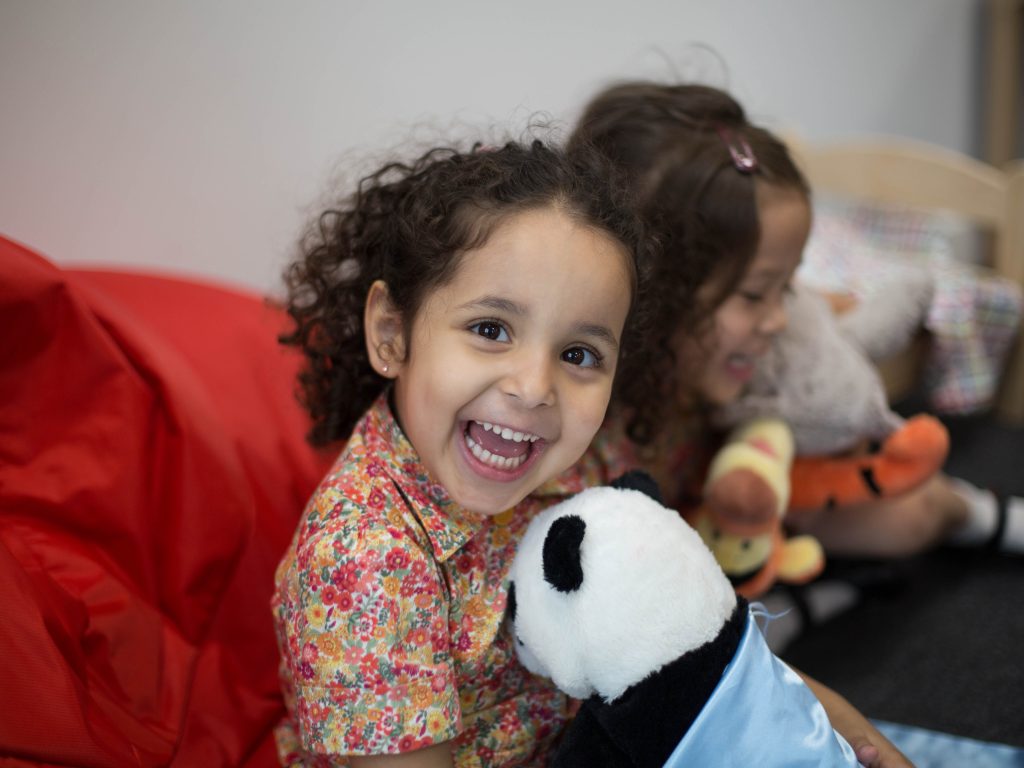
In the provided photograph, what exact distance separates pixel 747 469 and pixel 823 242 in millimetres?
838

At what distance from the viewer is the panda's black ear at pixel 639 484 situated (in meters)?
0.76

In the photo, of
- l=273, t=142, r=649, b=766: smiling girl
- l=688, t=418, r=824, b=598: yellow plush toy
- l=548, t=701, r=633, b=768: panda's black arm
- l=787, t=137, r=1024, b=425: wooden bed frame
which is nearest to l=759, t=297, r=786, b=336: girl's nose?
l=688, t=418, r=824, b=598: yellow plush toy

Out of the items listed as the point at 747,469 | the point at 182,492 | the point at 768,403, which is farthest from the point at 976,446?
the point at 182,492

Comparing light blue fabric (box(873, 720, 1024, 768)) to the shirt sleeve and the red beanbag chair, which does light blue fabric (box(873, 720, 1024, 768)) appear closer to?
the shirt sleeve

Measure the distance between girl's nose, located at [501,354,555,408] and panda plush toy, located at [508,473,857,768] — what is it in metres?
0.09

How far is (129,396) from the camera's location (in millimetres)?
855

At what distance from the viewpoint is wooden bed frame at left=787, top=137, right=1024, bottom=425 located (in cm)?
172

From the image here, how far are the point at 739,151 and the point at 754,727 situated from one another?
2.01 feet

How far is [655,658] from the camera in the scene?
2.18ft

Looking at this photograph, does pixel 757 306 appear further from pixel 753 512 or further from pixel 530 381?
pixel 530 381

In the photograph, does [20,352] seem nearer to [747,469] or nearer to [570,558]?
[570,558]

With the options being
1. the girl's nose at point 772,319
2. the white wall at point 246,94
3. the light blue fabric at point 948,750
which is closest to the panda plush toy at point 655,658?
the light blue fabric at point 948,750

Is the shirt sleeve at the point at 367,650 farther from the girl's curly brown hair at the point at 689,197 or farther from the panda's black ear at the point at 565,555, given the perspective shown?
the girl's curly brown hair at the point at 689,197

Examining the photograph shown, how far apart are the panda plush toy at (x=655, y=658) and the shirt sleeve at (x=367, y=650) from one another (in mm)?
87
